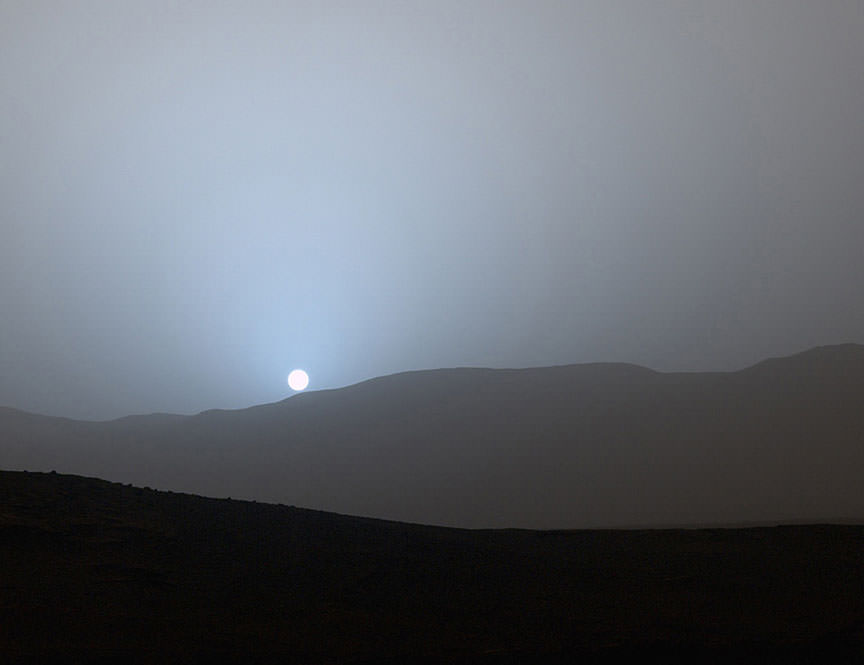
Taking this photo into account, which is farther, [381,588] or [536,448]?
[536,448]

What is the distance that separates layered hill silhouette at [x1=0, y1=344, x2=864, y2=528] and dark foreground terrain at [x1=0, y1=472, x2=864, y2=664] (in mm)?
40034

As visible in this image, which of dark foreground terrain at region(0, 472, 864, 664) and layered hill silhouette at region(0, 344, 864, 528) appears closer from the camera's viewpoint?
dark foreground terrain at region(0, 472, 864, 664)

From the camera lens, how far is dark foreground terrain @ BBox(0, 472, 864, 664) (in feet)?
33.7

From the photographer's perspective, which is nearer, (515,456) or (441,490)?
(441,490)

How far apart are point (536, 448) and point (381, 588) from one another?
57861mm

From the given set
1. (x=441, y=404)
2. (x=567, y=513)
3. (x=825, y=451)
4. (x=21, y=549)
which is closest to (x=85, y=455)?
(x=441, y=404)

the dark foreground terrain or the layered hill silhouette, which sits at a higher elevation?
the layered hill silhouette

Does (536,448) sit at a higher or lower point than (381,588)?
higher

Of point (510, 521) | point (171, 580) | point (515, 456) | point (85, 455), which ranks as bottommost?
point (171, 580)

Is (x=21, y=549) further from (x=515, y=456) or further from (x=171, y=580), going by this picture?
(x=515, y=456)

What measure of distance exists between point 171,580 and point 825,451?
63.0 m

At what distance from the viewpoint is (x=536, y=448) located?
230 feet

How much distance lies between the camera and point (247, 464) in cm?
7744

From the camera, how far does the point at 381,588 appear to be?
13609mm
